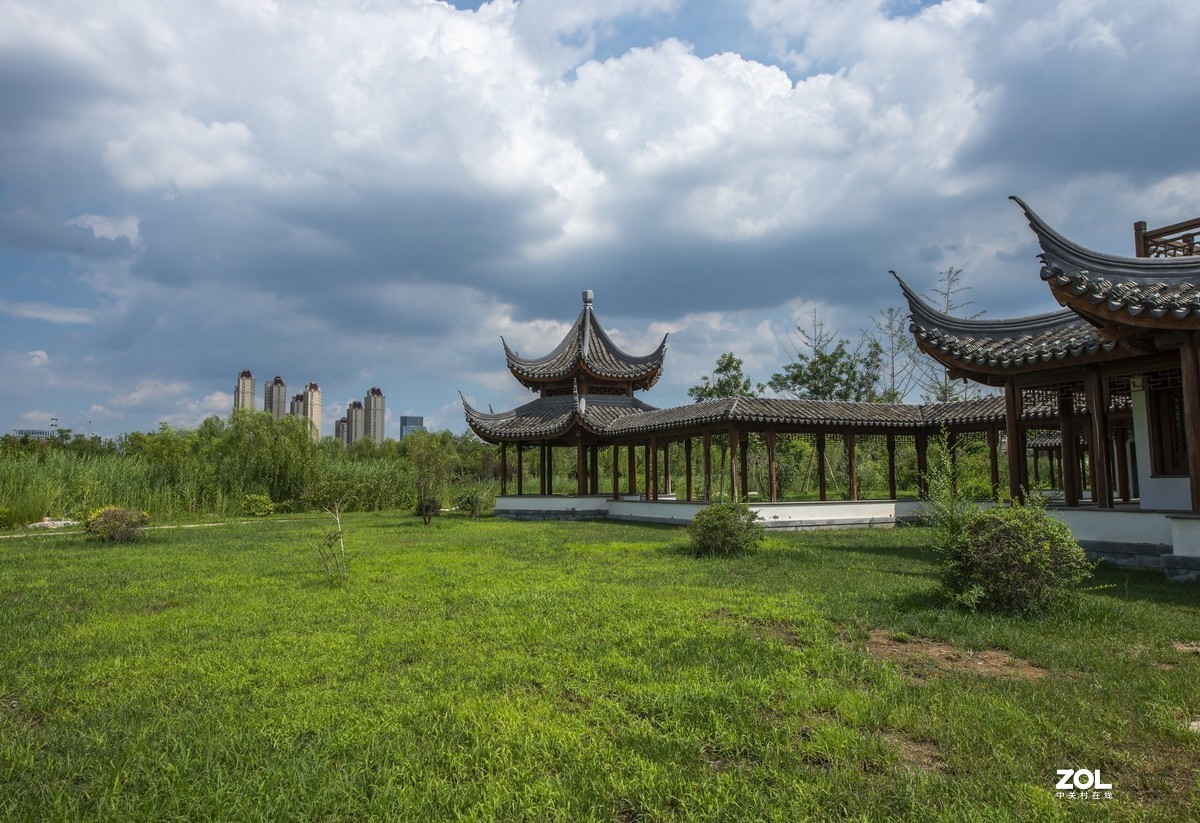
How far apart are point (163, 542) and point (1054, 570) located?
Answer: 1443 cm

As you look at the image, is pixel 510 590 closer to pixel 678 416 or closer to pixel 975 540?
pixel 975 540

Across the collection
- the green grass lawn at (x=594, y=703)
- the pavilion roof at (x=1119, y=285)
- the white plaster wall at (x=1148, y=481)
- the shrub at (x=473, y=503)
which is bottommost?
the green grass lawn at (x=594, y=703)

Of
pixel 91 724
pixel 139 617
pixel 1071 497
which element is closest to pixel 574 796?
pixel 91 724

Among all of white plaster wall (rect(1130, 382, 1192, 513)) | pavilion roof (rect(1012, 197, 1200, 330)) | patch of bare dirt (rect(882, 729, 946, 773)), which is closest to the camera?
patch of bare dirt (rect(882, 729, 946, 773))

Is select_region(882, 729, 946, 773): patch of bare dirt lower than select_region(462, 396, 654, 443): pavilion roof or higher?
lower

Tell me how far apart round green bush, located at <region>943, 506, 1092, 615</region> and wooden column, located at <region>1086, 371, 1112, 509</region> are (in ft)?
13.4

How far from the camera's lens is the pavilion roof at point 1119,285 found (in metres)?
7.98

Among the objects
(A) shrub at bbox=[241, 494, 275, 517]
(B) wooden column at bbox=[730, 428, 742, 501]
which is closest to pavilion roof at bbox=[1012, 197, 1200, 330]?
(B) wooden column at bbox=[730, 428, 742, 501]

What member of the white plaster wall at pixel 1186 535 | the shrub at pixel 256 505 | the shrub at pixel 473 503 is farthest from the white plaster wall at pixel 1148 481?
the shrub at pixel 256 505

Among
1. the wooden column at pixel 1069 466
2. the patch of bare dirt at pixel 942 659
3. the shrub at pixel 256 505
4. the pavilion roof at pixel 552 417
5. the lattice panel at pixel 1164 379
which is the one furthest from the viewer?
the shrub at pixel 256 505

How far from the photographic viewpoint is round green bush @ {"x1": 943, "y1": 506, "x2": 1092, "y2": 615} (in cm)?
626

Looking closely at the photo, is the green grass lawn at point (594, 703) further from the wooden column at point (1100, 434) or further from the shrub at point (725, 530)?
the shrub at point (725, 530)

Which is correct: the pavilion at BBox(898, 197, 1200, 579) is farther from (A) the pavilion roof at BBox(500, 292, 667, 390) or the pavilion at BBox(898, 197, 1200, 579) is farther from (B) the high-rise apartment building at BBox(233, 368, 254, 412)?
(B) the high-rise apartment building at BBox(233, 368, 254, 412)

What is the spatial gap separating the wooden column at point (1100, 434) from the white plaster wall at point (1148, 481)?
1025 millimetres
